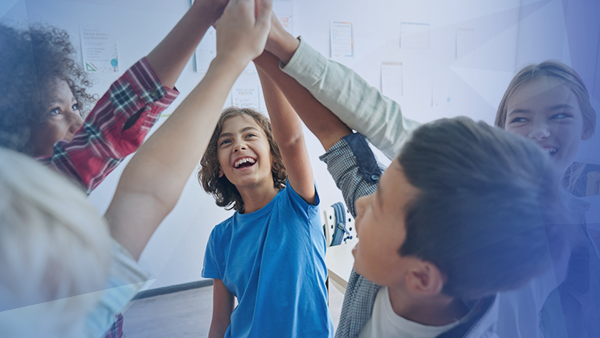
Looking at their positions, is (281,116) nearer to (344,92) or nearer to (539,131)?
(344,92)

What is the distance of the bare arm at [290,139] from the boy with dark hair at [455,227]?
212mm

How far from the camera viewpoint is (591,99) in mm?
239

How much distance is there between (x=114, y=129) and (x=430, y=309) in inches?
11.5

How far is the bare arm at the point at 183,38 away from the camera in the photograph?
276mm

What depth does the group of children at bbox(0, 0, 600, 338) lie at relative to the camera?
0.65 ft

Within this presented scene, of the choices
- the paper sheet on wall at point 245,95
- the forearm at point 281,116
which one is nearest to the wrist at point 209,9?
the forearm at point 281,116

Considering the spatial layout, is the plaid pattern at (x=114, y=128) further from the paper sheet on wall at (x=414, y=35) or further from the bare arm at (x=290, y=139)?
the paper sheet on wall at (x=414, y=35)

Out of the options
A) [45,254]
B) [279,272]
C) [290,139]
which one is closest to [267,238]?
[279,272]

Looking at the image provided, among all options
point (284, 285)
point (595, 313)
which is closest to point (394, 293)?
point (595, 313)

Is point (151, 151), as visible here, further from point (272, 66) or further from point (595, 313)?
point (595, 313)

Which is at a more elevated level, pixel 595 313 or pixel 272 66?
pixel 272 66

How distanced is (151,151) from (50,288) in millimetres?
93

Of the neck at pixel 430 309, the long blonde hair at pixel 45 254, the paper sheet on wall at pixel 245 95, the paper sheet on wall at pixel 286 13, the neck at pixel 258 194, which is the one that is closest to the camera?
the long blonde hair at pixel 45 254

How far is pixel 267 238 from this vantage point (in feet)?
1.82
